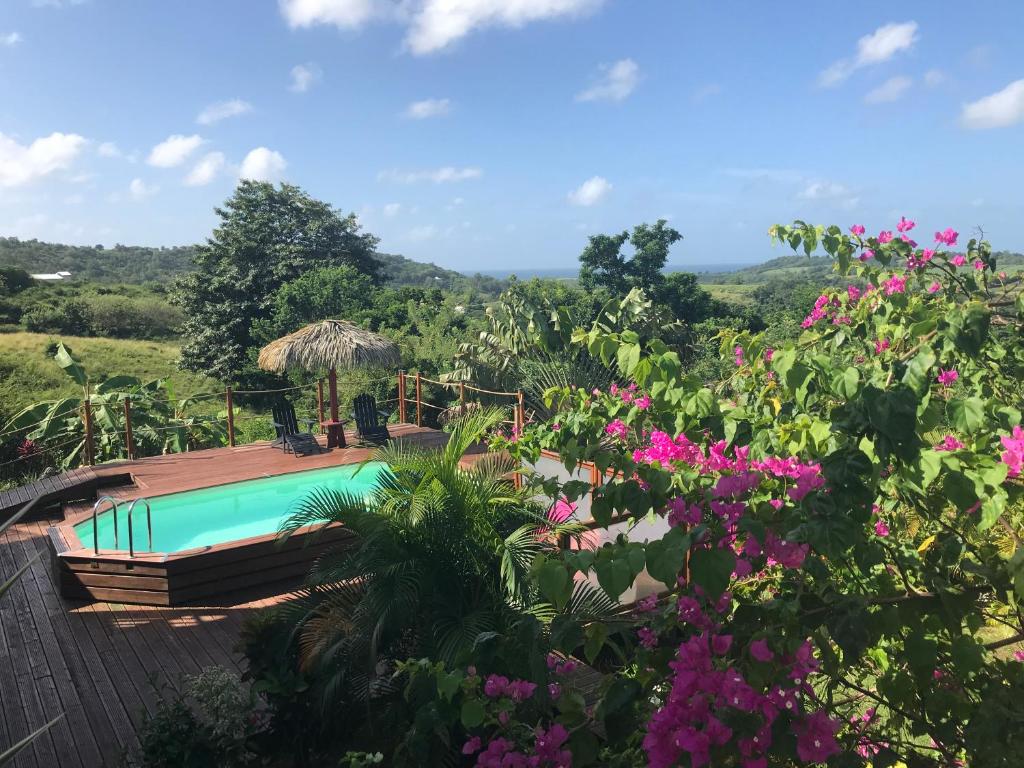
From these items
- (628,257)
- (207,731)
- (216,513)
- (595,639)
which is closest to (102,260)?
(628,257)

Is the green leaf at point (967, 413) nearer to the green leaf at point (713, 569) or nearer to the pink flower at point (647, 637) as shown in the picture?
the green leaf at point (713, 569)

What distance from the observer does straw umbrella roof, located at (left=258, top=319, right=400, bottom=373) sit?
9.61 m

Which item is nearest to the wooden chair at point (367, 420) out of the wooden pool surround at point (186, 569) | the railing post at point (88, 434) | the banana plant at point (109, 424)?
the banana plant at point (109, 424)

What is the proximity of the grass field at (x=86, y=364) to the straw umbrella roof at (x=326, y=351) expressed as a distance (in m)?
16.4

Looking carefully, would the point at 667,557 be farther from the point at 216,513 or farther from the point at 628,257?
the point at 628,257

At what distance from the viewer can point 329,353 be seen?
962 cm

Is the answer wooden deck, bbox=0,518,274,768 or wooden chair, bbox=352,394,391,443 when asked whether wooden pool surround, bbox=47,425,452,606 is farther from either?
wooden chair, bbox=352,394,391,443

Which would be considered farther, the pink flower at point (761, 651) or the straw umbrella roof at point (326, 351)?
the straw umbrella roof at point (326, 351)

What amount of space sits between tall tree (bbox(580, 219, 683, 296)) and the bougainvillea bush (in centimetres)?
2650

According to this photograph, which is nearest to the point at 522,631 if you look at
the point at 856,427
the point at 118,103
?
the point at 856,427

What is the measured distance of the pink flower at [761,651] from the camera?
1.32 metres

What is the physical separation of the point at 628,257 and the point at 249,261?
51.4 feet

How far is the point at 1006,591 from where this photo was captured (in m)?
1.44

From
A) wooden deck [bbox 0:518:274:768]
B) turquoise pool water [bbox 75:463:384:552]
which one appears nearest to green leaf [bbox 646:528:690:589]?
wooden deck [bbox 0:518:274:768]
